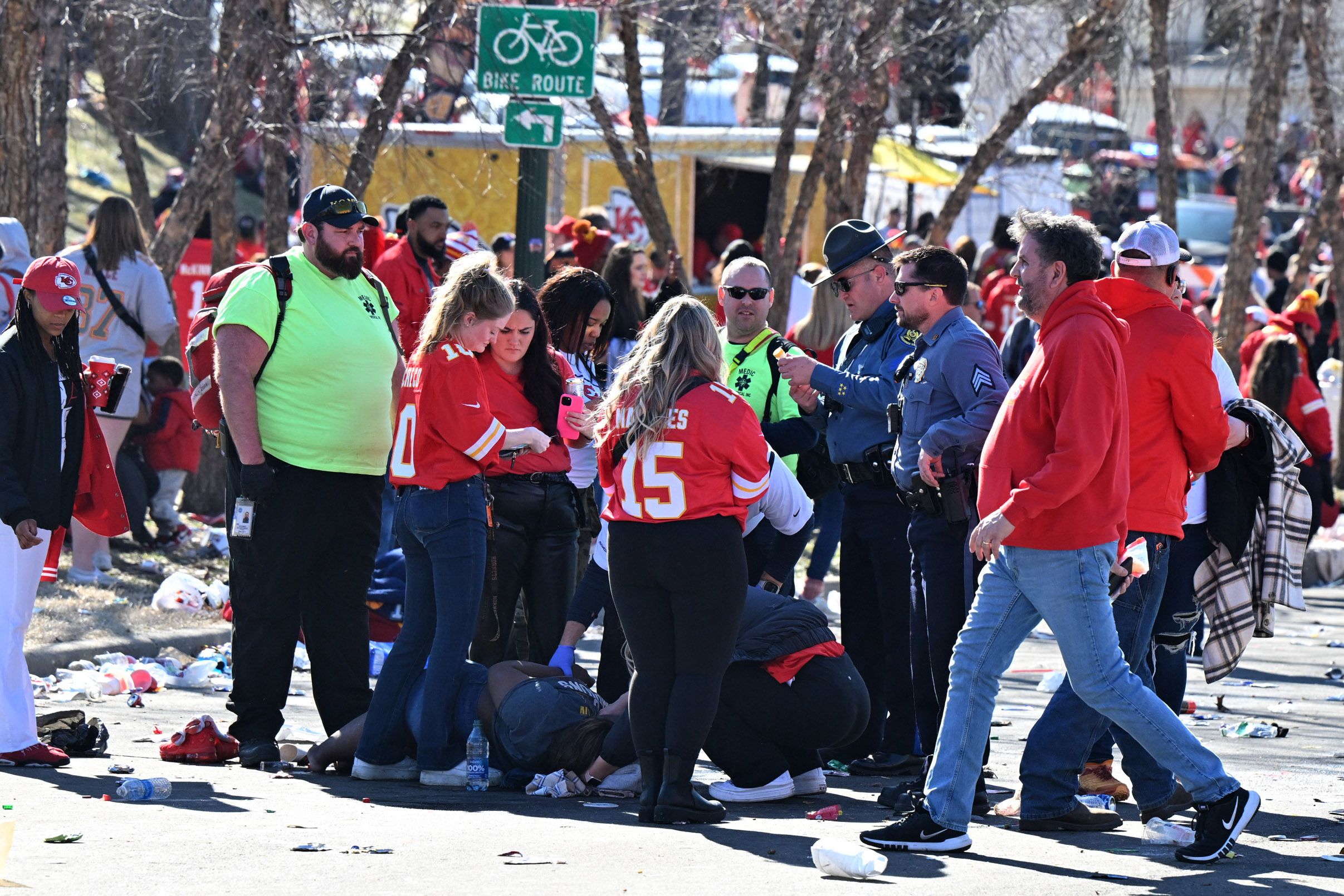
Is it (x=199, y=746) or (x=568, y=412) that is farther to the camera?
(x=568, y=412)

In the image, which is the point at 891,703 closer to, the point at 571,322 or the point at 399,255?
the point at 571,322

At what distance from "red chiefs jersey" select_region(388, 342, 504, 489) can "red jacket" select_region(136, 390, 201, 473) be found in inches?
237

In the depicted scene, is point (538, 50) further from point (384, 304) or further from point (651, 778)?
point (651, 778)

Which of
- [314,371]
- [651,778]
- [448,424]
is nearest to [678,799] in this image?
[651,778]

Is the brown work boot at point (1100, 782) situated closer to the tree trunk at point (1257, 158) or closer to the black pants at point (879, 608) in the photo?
the black pants at point (879, 608)

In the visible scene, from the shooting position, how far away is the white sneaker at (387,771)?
700cm

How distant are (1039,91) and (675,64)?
6.85m

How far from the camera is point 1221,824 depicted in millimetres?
5594

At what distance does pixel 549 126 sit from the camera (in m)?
9.98

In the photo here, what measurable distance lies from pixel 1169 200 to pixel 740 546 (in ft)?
40.3

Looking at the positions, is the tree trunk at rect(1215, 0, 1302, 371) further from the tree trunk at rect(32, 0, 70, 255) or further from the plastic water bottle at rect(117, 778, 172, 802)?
the plastic water bottle at rect(117, 778, 172, 802)

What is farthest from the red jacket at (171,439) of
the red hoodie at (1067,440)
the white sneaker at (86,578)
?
the red hoodie at (1067,440)

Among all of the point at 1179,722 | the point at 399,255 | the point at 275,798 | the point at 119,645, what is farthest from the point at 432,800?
the point at 399,255

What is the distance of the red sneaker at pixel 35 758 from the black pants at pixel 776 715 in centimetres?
247
